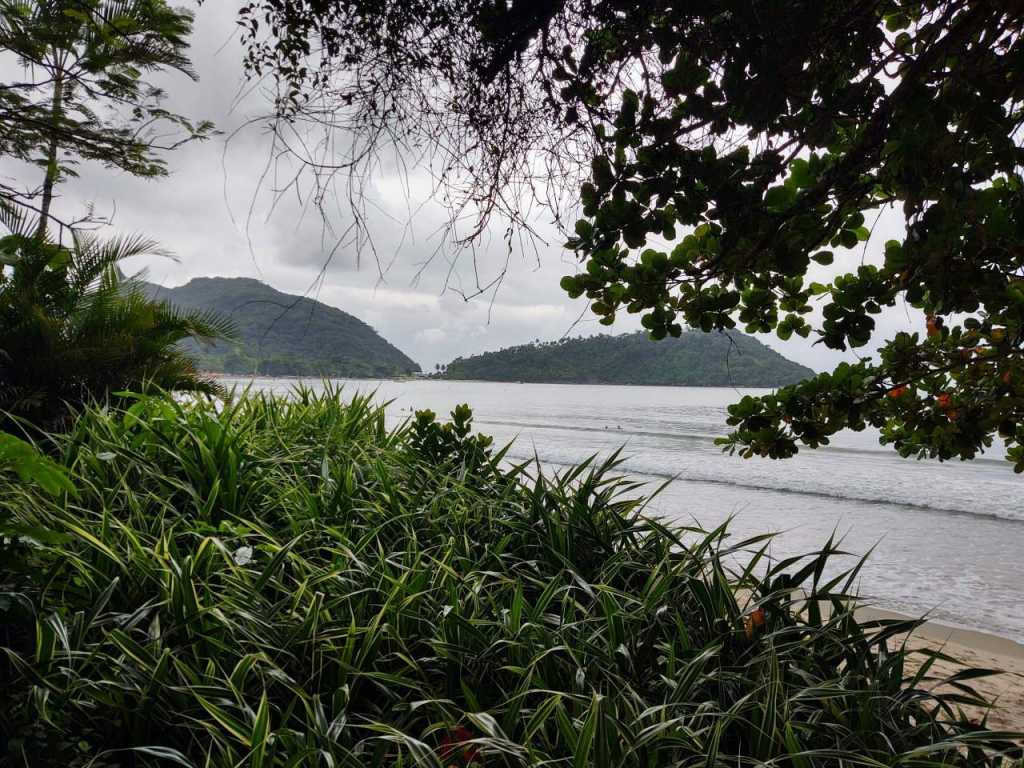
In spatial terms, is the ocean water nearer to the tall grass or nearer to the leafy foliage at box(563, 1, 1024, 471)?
the tall grass

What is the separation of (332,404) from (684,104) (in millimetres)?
4282

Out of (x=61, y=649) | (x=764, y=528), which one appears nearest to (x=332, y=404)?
(x=61, y=649)

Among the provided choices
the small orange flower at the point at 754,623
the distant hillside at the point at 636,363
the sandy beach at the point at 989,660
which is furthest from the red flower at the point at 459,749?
the distant hillside at the point at 636,363

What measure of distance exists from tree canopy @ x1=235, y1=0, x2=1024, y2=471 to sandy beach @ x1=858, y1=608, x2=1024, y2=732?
1.32 metres

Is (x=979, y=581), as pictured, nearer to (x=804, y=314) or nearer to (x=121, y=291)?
(x=804, y=314)

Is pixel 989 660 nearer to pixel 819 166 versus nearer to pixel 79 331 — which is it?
pixel 819 166

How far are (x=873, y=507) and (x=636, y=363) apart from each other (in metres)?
47.6

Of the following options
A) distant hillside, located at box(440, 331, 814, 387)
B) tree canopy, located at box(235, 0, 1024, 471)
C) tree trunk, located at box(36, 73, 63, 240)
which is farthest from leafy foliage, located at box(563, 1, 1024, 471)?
distant hillside, located at box(440, 331, 814, 387)

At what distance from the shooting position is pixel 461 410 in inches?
178

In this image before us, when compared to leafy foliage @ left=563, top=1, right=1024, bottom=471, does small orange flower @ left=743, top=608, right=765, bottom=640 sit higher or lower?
lower

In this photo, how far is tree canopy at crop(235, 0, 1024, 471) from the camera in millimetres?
1341

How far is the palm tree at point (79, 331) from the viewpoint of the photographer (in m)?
6.28

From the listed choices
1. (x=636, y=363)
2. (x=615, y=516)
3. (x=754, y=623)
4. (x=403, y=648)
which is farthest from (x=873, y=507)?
(x=636, y=363)

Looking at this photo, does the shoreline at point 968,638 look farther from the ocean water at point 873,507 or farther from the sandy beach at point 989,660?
the ocean water at point 873,507
